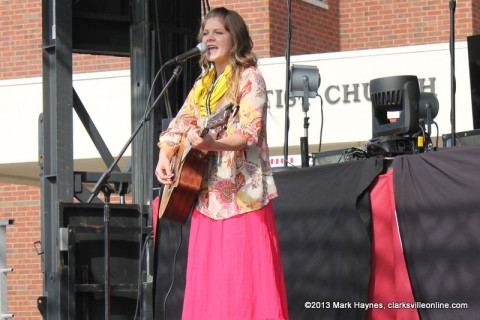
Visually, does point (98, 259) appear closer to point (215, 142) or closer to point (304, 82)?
point (304, 82)

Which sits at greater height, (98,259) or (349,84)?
(349,84)

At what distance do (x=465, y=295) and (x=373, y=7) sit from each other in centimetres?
1079

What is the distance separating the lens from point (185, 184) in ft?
13.5

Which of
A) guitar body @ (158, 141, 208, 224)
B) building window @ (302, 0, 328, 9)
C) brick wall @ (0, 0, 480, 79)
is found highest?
building window @ (302, 0, 328, 9)

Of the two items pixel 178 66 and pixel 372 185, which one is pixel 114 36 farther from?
pixel 372 185

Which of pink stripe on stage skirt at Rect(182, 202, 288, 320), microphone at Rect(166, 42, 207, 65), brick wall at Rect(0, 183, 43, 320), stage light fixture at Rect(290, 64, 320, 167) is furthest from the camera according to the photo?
brick wall at Rect(0, 183, 43, 320)

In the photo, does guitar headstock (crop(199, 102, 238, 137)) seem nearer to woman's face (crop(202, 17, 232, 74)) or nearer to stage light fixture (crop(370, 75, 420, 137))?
woman's face (crop(202, 17, 232, 74))

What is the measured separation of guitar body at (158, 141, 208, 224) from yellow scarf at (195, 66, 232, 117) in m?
0.21

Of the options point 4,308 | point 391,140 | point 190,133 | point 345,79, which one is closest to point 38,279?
point 345,79

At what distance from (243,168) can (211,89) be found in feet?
1.24

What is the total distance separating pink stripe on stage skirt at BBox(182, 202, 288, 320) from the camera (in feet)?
13.1

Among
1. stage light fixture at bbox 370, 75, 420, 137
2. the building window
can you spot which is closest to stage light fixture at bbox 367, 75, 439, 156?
stage light fixture at bbox 370, 75, 420, 137

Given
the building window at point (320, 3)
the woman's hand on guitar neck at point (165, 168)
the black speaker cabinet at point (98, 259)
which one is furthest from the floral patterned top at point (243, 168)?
the building window at point (320, 3)

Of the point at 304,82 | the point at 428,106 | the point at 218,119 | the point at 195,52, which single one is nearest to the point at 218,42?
the point at 218,119
